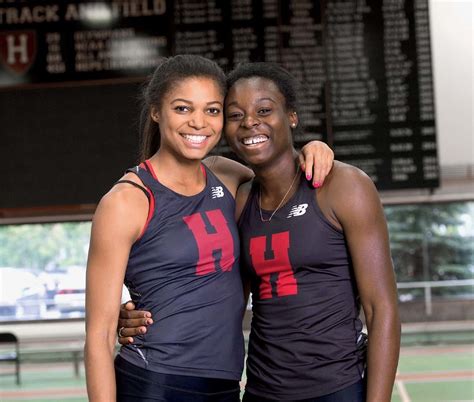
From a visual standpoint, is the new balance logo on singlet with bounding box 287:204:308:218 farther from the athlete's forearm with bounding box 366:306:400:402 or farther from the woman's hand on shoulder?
A: the athlete's forearm with bounding box 366:306:400:402

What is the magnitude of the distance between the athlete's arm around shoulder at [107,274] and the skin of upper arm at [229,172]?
356 mm

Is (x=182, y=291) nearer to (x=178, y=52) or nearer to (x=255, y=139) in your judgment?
(x=255, y=139)

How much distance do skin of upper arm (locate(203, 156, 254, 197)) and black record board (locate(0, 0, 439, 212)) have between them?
223cm

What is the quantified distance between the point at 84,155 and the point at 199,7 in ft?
3.07

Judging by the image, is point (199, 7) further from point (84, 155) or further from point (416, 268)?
point (416, 268)

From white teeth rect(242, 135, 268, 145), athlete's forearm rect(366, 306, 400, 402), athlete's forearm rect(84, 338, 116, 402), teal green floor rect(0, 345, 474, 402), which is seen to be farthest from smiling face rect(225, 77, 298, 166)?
teal green floor rect(0, 345, 474, 402)

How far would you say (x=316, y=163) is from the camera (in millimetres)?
2094

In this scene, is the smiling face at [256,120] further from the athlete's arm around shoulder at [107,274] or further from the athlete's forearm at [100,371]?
the athlete's forearm at [100,371]

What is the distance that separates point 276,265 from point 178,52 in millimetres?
2761

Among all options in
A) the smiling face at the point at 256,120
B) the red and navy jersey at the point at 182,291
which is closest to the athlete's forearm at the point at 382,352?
the red and navy jersey at the point at 182,291

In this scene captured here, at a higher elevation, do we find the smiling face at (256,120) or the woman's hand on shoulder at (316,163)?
the smiling face at (256,120)

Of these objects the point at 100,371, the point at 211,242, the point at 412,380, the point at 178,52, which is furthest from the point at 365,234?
the point at 412,380

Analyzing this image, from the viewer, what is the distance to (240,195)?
2285 millimetres

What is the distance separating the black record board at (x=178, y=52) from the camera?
464cm
